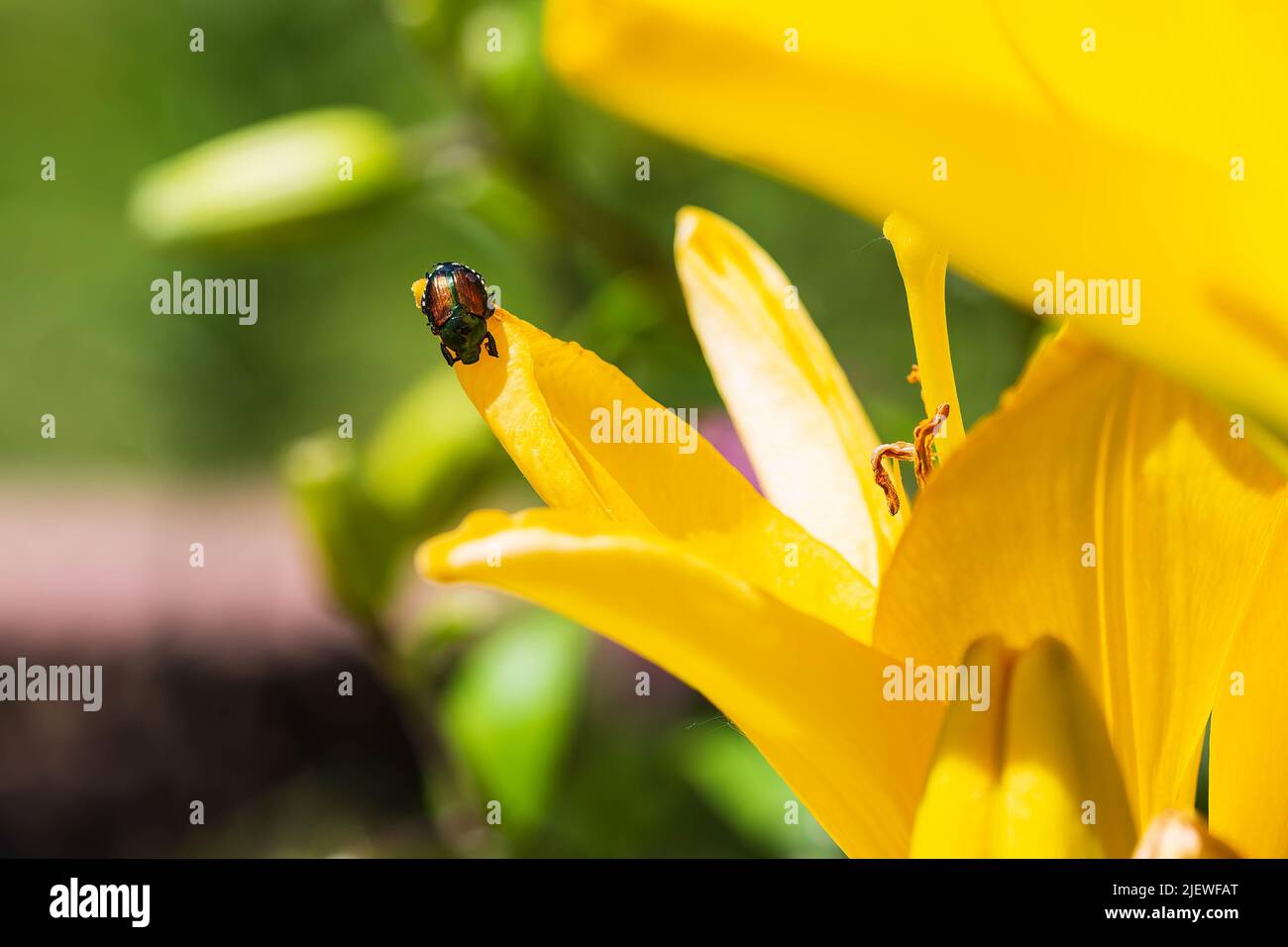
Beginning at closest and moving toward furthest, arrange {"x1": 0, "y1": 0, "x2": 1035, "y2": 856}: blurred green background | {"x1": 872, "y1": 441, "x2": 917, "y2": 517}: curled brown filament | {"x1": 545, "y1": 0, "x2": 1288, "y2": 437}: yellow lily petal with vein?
{"x1": 545, "y1": 0, "x2": 1288, "y2": 437}: yellow lily petal with vein, {"x1": 872, "y1": 441, "x2": 917, "y2": 517}: curled brown filament, {"x1": 0, "y1": 0, "x2": 1035, "y2": 856}: blurred green background

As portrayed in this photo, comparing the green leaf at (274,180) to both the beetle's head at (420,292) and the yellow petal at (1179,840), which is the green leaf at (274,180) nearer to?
the beetle's head at (420,292)

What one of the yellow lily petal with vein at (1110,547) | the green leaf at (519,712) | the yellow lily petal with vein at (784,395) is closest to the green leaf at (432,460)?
the green leaf at (519,712)

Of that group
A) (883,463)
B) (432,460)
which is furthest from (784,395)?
(432,460)

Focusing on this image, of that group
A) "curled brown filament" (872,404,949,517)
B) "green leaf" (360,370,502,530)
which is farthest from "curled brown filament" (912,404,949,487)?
"green leaf" (360,370,502,530)

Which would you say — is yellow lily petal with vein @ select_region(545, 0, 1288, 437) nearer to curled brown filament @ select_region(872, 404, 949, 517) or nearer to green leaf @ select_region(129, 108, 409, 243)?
curled brown filament @ select_region(872, 404, 949, 517)

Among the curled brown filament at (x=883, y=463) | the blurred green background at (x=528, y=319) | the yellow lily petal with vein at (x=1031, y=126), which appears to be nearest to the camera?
the yellow lily petal with vein at (x=1031, y=126)

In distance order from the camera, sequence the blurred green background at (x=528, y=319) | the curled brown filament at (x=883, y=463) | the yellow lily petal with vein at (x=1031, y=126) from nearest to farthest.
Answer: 1. the yellow lily petal with vein at (x=1031, y=126)
2. the curled brown filament at (x=883, y=463)
3. the blurred green background at (x=528, y=319)

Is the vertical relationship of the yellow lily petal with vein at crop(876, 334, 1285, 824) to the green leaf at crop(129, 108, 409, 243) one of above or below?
below
